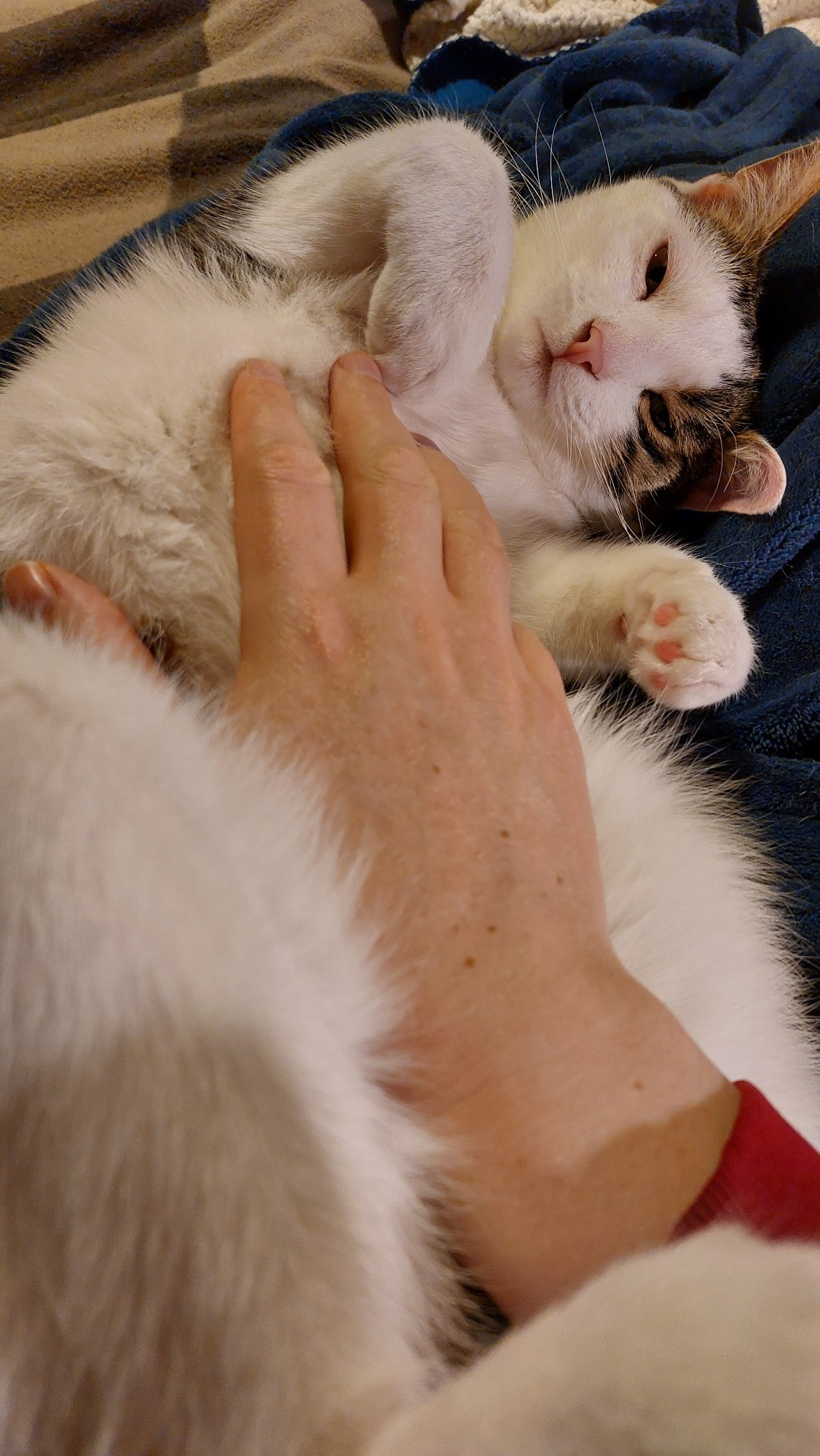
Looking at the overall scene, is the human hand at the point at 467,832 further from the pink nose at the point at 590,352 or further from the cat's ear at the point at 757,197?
the cat's ear at the point at 757,197

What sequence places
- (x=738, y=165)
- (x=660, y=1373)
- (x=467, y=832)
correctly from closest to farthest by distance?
(x=660, y=1373), (x=467, y=832), (x=738, y=165)

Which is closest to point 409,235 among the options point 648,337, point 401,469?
point 401,469

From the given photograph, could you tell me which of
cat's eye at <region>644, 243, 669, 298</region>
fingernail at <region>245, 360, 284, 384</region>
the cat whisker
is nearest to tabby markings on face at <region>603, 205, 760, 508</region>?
cat's eye at <region>644, 243, 669, 298</region>

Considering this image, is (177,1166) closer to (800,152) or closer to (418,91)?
(800,152)

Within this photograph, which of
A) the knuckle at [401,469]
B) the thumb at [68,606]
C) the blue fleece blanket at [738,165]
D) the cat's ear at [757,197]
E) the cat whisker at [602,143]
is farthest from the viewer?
the cat whisker at [602,143]

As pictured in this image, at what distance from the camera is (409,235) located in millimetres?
935

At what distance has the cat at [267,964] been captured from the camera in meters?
0.46

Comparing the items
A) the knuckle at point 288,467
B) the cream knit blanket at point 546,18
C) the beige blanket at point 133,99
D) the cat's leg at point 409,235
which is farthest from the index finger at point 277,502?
the cream knit blanket at point 546,18

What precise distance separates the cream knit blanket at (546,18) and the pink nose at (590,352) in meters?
1.14

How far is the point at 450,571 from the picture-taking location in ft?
2.97

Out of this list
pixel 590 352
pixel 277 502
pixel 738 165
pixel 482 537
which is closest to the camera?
pixel 277 502

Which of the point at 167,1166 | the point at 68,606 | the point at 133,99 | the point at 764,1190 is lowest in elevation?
the point at 764,1190

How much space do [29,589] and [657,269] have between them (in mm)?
1040

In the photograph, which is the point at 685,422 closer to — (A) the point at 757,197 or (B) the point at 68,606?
(A) the point at 757,197
